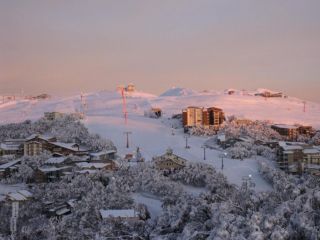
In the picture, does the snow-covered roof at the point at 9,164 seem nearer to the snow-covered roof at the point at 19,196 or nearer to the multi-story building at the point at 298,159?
the snow-covered roof at the point at 19,196

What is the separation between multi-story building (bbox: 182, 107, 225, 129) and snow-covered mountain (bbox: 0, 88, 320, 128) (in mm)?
6117

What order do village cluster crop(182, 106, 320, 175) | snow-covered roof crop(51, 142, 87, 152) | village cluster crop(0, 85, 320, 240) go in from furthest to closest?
1. snow-covered roof crop(51, 142, 87, 152)
2. village cluster crop(182, 106, 320, 175)
3. village cluster crop(0, 85, 320, 240)

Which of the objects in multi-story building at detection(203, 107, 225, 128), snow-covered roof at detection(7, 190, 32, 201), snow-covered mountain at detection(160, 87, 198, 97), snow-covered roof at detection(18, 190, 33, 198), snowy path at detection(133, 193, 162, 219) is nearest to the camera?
snowy path at detection(133, 193, 162, 219)

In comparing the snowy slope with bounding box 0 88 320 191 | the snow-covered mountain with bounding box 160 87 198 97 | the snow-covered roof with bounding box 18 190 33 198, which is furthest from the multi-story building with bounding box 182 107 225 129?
the snow-covered mountain with bounding box 160 87 198 97

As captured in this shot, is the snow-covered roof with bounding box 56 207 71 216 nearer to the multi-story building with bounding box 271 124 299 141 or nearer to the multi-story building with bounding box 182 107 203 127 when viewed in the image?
the multi-story building with bounding box 182 107 203 127

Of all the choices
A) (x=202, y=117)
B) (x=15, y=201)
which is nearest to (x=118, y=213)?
(x=15, y=201)

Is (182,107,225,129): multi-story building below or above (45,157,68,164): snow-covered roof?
above

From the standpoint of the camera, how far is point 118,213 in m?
18.6

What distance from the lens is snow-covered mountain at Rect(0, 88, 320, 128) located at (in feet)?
158

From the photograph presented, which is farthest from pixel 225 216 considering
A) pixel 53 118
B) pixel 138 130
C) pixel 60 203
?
pixel 53 118

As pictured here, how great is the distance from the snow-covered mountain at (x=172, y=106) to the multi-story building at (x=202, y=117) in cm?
612

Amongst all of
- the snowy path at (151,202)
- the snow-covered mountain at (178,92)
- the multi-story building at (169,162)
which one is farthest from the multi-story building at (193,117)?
the snow-covered mountain at (178,92)

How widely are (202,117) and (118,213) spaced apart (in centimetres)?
2166

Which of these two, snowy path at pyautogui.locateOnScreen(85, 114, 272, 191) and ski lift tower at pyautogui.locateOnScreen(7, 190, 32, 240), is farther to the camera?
snowy path at pyautogui.locateOnScreen(85, 114, 272, 191)
